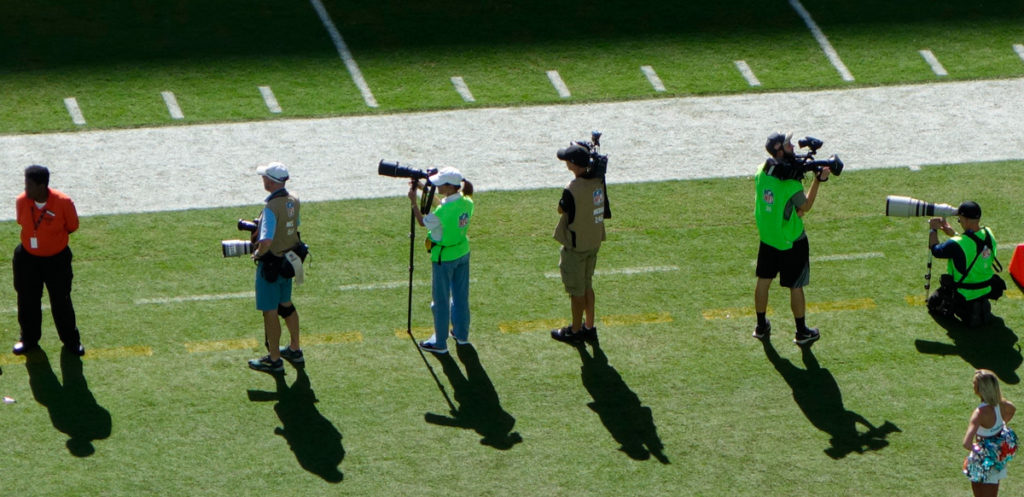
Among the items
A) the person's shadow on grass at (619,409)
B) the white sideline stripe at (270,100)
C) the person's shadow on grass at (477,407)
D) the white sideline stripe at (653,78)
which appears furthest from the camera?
the white sideline stripe at (653,78)

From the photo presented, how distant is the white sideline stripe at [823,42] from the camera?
19.9 metres

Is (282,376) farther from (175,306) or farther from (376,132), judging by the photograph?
(376,132)

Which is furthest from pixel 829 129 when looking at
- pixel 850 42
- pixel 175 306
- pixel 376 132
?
pixel 175 306

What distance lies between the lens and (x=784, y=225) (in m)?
12.0

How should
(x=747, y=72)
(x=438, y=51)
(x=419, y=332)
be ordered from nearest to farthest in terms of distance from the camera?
(x=419, y=332), (x=747, y=72), (x=438, y=51)

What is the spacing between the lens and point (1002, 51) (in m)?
20.5

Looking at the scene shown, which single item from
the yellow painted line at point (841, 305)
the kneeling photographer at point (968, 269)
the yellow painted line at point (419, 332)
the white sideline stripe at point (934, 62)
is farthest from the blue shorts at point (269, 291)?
the white sideline stripe at point (934, 62)

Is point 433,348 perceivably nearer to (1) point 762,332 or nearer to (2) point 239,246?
(2) point 239,246

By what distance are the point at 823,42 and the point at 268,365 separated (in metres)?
11.9

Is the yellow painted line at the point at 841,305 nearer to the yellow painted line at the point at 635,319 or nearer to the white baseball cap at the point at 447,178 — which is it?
Answer: the yellow painted line at the point at 635,319

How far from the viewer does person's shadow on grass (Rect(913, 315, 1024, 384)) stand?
11859 mm

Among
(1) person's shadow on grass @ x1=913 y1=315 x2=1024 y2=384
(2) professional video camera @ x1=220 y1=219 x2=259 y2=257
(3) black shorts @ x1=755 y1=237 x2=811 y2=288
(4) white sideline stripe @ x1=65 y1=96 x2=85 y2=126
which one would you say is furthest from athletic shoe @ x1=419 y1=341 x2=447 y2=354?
(4) white sideline stripe @ x1=65 y1=96 x2=85 y2=126

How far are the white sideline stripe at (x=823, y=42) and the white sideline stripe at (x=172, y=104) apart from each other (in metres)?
9.08

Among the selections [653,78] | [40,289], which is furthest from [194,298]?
[653,78]
